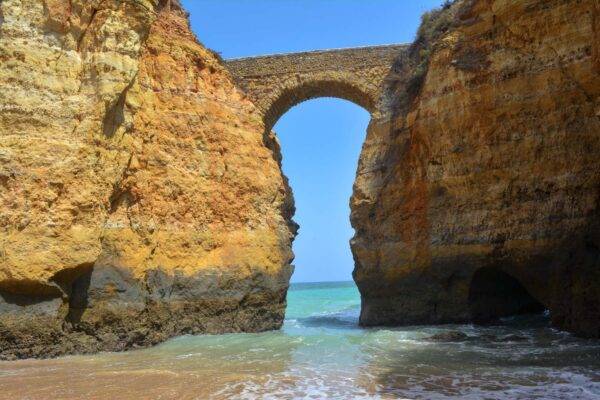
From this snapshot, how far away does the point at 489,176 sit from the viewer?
10438mm

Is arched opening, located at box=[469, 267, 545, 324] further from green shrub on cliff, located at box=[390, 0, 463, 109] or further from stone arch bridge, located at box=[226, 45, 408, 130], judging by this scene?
stone arch bridge, located at box=[226, 45, 408, 130]

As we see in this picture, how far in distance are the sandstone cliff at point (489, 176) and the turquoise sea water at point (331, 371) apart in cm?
152

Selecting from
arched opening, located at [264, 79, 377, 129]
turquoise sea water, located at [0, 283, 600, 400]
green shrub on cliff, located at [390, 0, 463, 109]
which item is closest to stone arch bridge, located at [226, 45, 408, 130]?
arched opening, located at [264, 79, 377, 129]

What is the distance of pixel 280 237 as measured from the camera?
1246 centimetres

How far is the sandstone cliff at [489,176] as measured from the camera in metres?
8.80

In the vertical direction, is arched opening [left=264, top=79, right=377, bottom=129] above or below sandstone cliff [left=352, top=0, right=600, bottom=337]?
above

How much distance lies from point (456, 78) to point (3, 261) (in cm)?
846

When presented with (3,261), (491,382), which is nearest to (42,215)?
(3,261)

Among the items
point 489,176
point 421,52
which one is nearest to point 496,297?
point 489,176

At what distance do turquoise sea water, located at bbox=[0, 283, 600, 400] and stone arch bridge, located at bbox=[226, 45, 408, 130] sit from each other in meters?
7.98

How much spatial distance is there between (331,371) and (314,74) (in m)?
10.6

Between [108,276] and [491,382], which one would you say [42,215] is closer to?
[108,276]

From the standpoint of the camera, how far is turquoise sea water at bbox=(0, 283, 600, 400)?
4.98 meters

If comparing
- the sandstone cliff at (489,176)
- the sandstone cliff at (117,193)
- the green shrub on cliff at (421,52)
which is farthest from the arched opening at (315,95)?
the sandstone cliff at (117,193)
